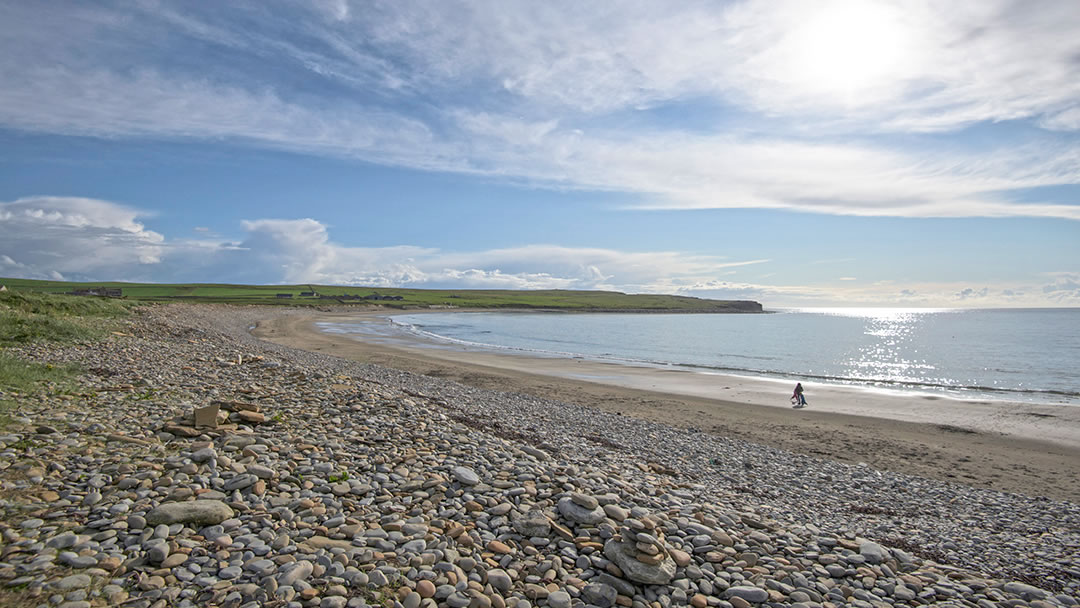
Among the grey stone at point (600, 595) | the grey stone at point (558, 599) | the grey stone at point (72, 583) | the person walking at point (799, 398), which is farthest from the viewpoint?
the person walking at point (799, 398)

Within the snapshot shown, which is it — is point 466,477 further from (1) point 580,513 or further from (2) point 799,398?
(2) point 799,398

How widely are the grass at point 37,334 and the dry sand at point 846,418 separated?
15.8m

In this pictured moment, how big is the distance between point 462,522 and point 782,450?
44.7 feet

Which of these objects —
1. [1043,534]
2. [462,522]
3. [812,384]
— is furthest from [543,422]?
[812,384]

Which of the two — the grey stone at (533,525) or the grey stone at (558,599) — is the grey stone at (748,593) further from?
the grey stone at (533,525)

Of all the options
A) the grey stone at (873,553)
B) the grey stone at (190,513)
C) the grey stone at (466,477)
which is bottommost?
the grey stone at (873,553)

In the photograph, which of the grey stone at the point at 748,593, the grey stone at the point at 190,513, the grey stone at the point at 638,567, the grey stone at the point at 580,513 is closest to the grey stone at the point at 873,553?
the grey stone at the point at 748,593

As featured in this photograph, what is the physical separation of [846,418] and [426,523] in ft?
76.8

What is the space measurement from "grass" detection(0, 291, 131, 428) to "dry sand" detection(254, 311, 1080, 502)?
15805mm

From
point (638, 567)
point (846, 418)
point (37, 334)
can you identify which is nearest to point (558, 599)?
point (638, 567)

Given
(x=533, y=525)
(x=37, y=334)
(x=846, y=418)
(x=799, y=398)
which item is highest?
(x=37, y=334)

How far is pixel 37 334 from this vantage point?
68.6 ft

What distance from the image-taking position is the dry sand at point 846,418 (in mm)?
17484

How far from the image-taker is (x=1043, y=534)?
36.6ft
